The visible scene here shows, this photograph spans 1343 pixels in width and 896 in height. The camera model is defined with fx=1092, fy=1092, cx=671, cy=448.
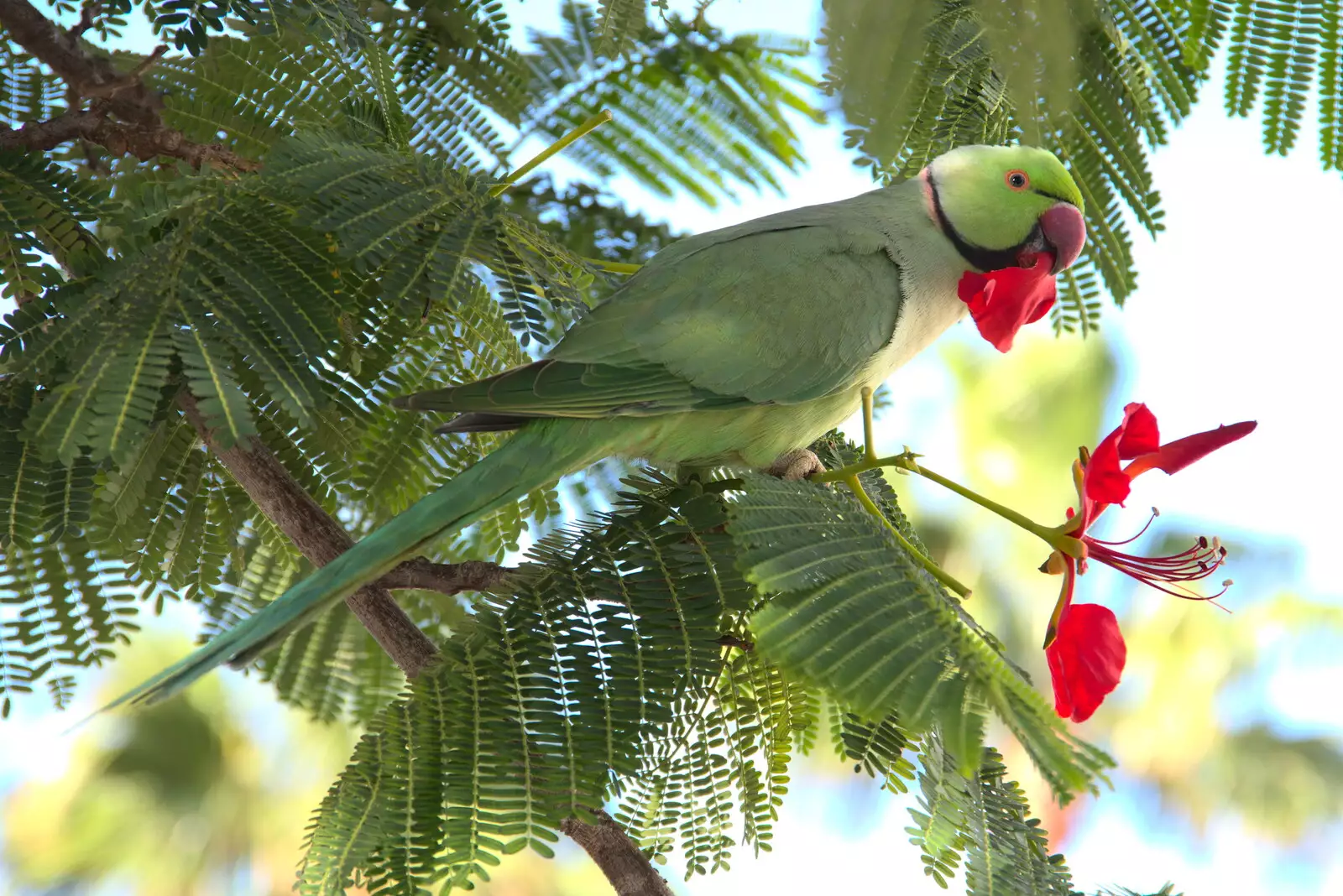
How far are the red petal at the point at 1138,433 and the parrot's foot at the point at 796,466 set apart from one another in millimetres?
599

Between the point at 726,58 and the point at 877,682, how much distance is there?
205 cm

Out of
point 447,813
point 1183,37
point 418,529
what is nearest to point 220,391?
point 418,529

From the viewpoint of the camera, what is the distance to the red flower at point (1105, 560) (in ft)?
6.13

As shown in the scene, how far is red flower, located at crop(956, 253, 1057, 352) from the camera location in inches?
95.3

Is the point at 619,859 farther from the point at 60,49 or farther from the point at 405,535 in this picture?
the point at 60,49

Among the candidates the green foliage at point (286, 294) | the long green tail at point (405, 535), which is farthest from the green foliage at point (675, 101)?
the long green tail at point (405, 535)

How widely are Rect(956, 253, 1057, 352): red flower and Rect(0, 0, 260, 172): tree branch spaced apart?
1580 mm

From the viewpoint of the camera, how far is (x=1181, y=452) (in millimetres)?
1998

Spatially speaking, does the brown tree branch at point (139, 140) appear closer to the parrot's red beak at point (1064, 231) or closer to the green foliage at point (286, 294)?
the green foliage at point (286, 294)

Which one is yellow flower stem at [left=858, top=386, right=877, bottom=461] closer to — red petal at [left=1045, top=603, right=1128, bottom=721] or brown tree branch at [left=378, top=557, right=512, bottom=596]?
red petal at [left=1045, top=603, right=1128, bottom=721]

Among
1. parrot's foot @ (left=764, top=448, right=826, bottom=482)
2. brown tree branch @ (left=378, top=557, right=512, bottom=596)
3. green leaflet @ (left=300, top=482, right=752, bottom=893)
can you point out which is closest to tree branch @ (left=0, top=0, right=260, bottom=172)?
brown tree branch @ (left=378, top=557, right=512, bottom=596)

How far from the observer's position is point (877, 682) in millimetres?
1366

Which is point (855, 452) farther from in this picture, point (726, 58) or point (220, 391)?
point (220, 391)

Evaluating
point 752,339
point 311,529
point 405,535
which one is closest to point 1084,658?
point 752,339
